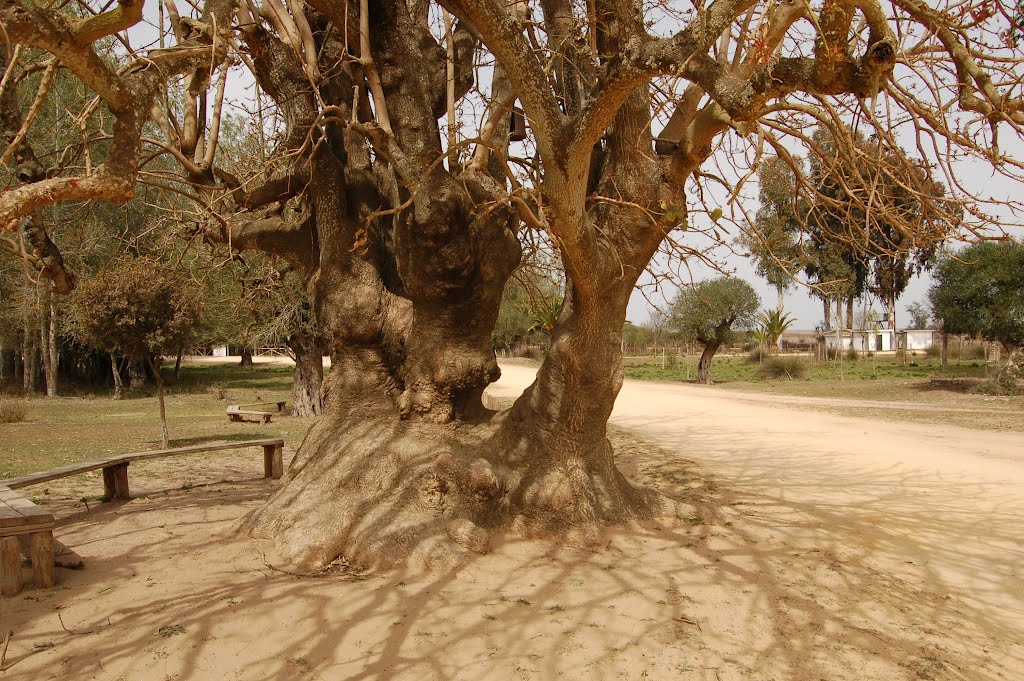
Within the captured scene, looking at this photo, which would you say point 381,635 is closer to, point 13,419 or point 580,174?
point 580,174

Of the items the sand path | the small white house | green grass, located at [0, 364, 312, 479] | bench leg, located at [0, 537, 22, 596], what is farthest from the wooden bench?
the small white house

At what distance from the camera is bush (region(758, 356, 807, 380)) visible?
31.9 meters

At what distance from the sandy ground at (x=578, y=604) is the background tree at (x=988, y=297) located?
59.6 feet

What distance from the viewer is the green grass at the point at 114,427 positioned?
37.4 ft

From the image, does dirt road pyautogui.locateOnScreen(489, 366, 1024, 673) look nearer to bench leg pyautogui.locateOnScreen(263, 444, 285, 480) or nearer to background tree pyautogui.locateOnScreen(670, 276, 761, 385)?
bench leg pyautogui.locateOnScreen(263, 444, 285, 480)

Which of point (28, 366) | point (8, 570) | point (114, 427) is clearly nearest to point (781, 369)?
point (114, 427)

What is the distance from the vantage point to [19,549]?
4.27 meters

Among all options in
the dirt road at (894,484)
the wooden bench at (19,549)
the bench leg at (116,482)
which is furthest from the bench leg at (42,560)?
the dirt road at (894,484)

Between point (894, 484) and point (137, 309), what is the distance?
12.2 meters

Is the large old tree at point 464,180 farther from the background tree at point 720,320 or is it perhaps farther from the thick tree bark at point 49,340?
the background tree at point 720,320

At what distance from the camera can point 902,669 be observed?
353 cm

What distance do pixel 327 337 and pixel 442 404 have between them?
1287mm

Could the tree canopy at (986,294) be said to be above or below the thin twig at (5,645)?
above

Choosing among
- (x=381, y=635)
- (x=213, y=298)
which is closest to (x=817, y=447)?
(x=381, y=635)
